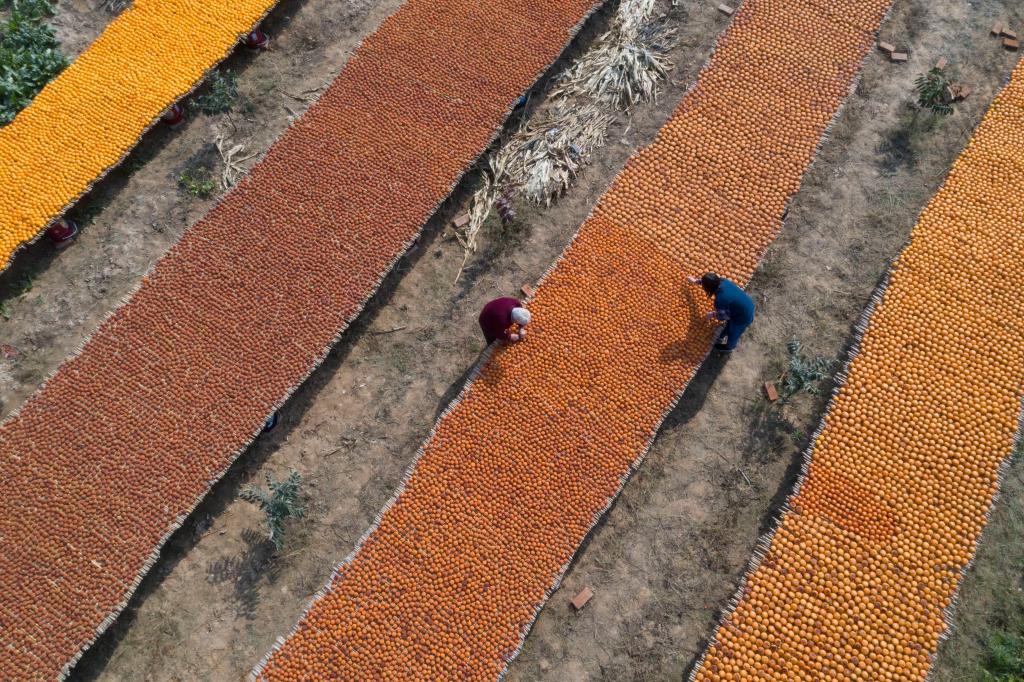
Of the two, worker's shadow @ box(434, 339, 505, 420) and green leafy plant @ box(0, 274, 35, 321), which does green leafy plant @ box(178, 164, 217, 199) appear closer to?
green leafy plant @ box(0, 274, 35, 321)

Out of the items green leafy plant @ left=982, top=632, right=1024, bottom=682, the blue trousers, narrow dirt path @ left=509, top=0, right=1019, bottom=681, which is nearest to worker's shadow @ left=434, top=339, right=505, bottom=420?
narrow dirt path @ left=509, top=0, right=1019, bottom=681

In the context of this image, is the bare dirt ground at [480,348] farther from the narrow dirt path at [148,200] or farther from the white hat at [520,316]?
the white hat at [520,316]

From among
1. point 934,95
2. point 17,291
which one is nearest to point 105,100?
point 17,291

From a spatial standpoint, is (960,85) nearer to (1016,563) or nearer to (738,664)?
(1016,563)

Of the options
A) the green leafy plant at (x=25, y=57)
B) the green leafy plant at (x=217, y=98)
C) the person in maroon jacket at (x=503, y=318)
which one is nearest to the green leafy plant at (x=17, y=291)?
the green leafy plant at (x=25, y=57)

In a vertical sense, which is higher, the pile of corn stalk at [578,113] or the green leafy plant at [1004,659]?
the pile of corn stalk at [578,113]

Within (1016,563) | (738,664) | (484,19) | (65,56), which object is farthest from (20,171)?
(1016,563)

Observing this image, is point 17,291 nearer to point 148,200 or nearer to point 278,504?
point 148,200
